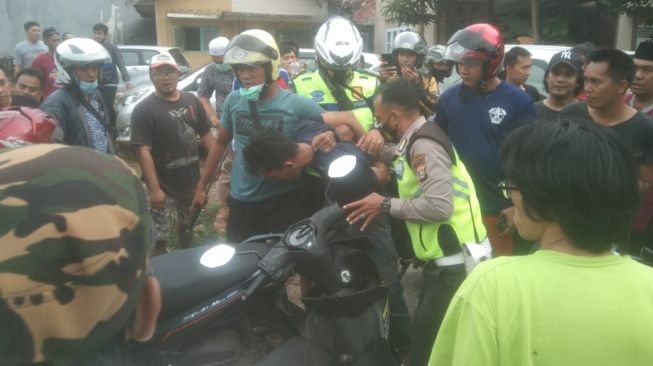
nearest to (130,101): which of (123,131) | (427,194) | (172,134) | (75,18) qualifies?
(123,131)

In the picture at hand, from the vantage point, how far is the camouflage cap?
972mm

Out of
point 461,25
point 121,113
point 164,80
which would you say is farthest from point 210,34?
point 164,80

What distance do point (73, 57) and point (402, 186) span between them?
2610 mm

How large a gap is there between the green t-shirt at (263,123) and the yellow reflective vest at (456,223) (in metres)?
0.81

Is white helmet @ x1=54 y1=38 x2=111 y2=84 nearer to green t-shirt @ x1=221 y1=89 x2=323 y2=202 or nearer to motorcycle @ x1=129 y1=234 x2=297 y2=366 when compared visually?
green t-shirt @ x1=221 y1=89 x2=323 y2=202

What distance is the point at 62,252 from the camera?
3.23ft

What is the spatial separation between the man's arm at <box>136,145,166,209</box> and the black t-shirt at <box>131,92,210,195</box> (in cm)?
6

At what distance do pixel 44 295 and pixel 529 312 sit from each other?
3.18ft

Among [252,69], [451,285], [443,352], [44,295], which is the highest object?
[252,69]

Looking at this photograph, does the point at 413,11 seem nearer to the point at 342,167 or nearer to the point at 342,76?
the point at 342,76

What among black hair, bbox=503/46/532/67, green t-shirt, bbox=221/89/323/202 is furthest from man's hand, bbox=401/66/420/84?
green t-shirt, bbox=221/89/323/202

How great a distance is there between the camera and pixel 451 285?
2807 mm

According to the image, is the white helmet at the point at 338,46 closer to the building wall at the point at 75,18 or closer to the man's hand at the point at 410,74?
the man's hand at the point at 410,74

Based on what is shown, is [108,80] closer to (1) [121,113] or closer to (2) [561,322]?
(1) [121,113]
